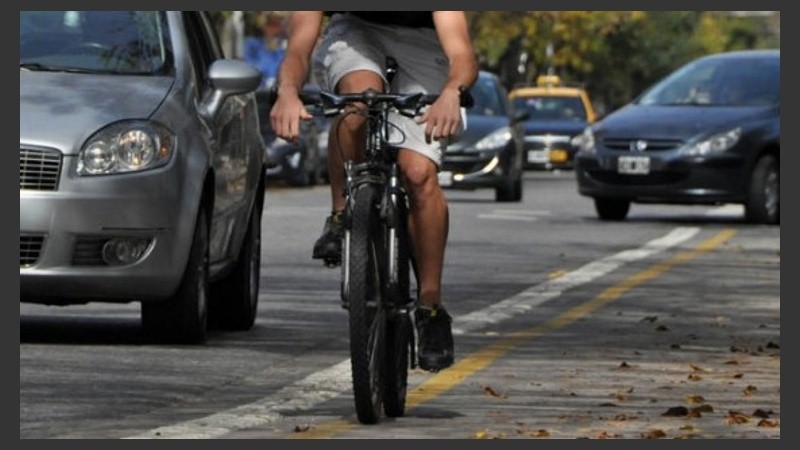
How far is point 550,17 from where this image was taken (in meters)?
58.1

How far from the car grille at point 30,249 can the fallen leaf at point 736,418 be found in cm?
364

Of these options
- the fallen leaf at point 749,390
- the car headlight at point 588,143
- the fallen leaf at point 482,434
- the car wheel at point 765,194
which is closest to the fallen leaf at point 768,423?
the fallen leaf at point 482,434

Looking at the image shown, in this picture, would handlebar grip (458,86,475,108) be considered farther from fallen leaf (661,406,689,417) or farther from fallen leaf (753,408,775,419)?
fallen leaf (753,408,775,419)

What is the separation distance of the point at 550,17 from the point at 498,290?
42.1m

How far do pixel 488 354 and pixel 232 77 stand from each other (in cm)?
170

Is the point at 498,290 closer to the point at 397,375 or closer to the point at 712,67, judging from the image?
the point at 397,375

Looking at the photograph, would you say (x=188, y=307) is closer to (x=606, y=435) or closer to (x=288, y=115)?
(x=288, y=115)

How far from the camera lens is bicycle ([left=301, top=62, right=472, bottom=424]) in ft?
28.0

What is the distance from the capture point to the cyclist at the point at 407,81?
889 centimetres

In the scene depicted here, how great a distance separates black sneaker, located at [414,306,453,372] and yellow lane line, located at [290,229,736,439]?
369 millimetres

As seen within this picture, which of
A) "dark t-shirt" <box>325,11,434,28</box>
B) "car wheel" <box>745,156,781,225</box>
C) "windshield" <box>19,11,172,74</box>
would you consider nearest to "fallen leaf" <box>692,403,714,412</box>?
"dark t-shirt" <box>325,11,434,28</box>

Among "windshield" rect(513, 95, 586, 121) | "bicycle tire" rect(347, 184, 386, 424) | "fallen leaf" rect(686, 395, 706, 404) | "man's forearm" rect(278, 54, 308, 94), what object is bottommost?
"windshield" rect(513, 95, 586, 121)

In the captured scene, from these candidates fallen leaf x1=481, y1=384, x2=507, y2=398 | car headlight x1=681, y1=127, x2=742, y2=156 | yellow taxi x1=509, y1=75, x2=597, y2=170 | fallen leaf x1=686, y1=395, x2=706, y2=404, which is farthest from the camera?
yellow taxi x1=509, y1=75, x2=597, y2=170

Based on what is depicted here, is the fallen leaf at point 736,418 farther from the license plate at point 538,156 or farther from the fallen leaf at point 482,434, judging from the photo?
the license plate at point 538,156
